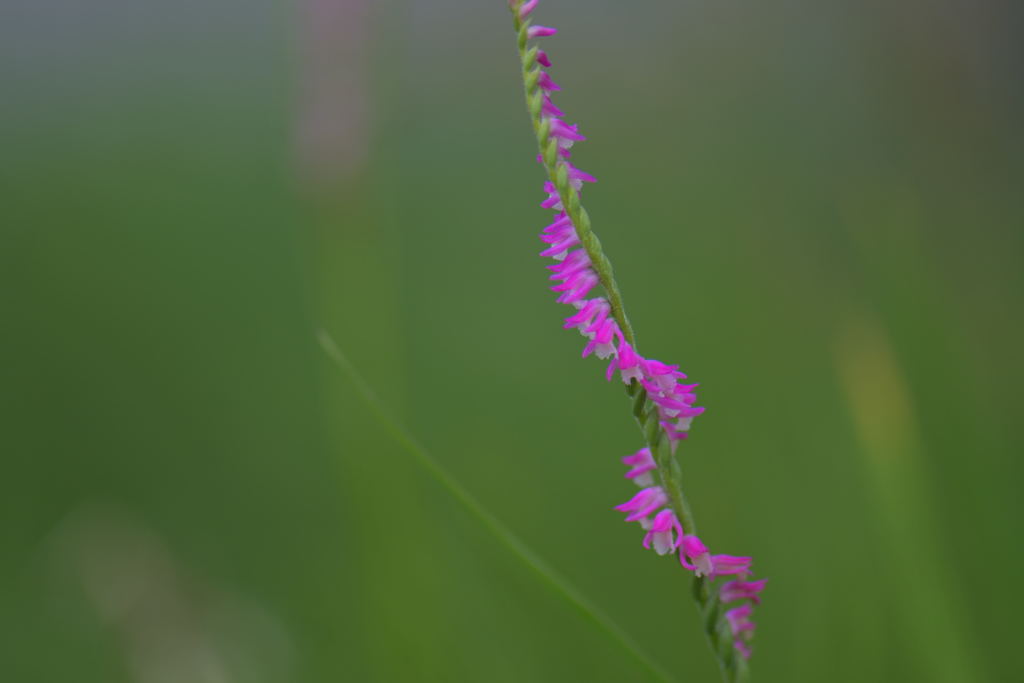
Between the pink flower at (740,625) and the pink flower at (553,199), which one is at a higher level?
the pink flower at (553,199)

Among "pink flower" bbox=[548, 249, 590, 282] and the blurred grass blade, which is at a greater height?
"pink flower" bbox=[548, 249, 590, 282]

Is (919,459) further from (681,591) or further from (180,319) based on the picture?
(180,319)

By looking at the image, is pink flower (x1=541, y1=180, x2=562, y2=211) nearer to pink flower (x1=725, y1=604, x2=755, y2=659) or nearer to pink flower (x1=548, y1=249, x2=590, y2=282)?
pink flower (x1=548, y1=249, x2=590, y2=282)

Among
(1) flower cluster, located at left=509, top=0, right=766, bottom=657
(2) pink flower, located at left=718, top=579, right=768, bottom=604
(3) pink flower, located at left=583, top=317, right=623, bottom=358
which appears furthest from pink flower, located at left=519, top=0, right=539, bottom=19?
(2) pink flower, located at left=718, top=579, right=768, bottom=604

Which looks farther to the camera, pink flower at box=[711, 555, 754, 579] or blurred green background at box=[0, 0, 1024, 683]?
blurred green background at box=[0, 0, 1024, 683]

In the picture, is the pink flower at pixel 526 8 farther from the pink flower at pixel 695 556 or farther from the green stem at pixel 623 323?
the pink flower at pixel 695 556

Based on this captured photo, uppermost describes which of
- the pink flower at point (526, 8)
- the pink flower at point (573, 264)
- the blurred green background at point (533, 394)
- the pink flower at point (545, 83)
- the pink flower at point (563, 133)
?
the pink flower at point (526, 8)

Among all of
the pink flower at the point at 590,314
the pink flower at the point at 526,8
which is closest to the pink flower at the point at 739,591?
the pink flower at the point at 590,314
